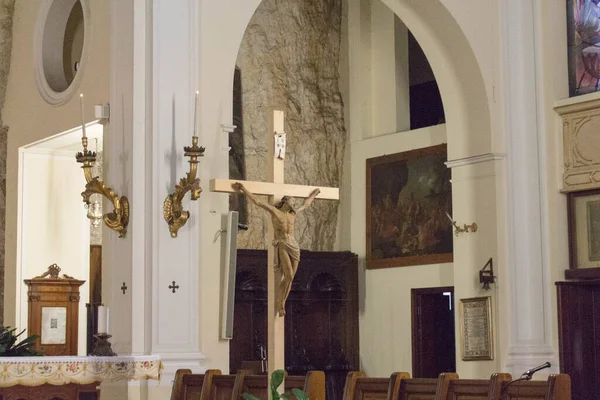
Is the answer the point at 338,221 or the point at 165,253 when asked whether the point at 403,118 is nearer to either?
the point at 338,221

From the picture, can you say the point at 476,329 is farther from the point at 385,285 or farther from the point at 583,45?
the point at 583,45

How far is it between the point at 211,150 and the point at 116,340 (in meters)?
2.00

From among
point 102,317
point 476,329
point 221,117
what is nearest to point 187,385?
point 102,317

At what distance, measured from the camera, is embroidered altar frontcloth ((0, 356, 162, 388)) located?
8266 millimetres

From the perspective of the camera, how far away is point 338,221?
16125mm

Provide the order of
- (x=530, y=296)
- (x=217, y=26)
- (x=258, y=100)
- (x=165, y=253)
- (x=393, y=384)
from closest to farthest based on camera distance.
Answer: (x=393, y=384), (x=165, y=253), (x=217, y=26), (x=530, y=296), (x=258, y=100)

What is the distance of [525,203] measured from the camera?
12242 millimetres

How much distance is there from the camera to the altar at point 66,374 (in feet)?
27.2

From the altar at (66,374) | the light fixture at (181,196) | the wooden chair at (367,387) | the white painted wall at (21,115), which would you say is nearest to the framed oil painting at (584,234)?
the light fixture at (181,196)

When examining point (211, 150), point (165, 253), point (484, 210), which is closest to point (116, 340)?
point (165, 253)

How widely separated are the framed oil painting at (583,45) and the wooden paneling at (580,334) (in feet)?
7.28

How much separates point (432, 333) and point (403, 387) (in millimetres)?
7020

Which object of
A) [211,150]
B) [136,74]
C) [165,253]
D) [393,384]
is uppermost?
[136,74]

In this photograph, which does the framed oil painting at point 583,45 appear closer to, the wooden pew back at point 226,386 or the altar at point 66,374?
the wooden pew back at point 226,386
